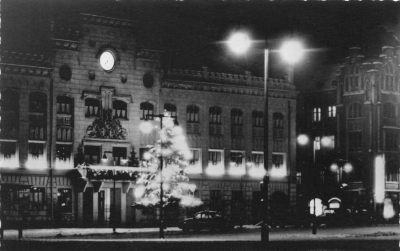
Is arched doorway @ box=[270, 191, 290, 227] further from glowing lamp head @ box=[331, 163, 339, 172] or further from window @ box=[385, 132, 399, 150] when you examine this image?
window @ box=[385, 132, 399, 150]

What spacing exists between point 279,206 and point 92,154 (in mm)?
20520

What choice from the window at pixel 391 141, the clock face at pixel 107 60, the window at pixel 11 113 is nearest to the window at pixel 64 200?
the window at pixel 11 113

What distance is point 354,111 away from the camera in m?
85.4

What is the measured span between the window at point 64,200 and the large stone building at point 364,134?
29858mm

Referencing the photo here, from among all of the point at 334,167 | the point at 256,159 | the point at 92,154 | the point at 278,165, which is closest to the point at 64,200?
the point at 92,154

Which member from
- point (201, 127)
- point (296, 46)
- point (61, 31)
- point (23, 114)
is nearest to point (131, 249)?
point (296, 46)

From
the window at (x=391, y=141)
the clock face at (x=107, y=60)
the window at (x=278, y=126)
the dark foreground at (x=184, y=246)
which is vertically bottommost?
the dark foreground at (x=184, y=246)

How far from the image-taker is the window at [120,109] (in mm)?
64875

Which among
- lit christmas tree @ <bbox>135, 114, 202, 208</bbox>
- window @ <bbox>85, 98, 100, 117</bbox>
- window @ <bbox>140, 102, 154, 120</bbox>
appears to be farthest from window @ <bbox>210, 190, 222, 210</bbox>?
window @ <bbox>85, 98, 100, 117</bbox>

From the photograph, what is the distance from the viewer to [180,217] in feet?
214

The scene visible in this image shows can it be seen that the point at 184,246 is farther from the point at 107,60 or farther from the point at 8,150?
the point at 107,60

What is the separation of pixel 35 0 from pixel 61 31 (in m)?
5.08

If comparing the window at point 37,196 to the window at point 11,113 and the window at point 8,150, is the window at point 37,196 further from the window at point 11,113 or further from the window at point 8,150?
the window at point 11,113

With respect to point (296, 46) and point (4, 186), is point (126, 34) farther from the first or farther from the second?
point (296, 46)
